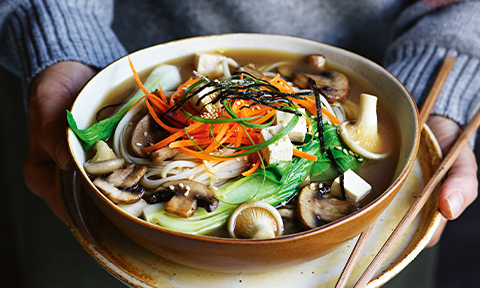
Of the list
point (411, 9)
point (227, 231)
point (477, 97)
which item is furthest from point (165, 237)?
point (411, 9)

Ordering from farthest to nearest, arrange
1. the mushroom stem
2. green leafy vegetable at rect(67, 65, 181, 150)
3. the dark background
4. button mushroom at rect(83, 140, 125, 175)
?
the dark background
green leafy vegetable at rect(67, 65, 181, 150)
button mushroom at rect(83, 140, 125, 175)
the mushroom stem

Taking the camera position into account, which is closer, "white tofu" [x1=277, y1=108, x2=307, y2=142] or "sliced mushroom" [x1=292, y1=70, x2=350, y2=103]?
"white tofu" [x1=277, y1=108, x2=307, y2=142]

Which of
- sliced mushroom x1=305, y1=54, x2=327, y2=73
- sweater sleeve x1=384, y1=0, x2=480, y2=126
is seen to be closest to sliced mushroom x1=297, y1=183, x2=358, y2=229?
sliced mushroom x1=305, y1=54, x2=327, y2=73

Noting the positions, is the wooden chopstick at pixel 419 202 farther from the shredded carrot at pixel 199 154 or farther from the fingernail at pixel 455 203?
the shredded carrot at pixel 199 154

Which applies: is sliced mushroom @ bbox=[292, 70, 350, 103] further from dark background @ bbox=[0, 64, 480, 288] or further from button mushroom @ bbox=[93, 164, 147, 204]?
dark background @ bbox=[0, 64, 480, 288]

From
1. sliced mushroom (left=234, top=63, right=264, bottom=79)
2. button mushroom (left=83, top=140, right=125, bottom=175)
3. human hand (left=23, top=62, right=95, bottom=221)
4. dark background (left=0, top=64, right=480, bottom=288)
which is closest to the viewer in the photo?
button mushroom (left=83, top=140, right=125, bottom=175)

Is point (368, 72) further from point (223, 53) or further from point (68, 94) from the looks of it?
point (68, 94)

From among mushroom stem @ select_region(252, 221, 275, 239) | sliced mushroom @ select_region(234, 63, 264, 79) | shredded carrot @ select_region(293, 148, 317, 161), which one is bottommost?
mushroom stem @ select_region(252, 221, 275, 239)

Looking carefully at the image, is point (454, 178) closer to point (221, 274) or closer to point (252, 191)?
point (252, 191)
